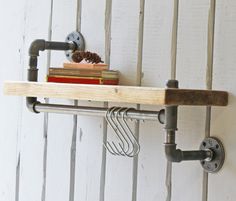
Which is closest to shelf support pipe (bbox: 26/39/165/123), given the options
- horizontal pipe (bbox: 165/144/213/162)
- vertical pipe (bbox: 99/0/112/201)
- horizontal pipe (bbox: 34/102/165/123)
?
horizontal pipe (bbox: 34/102/165/123)

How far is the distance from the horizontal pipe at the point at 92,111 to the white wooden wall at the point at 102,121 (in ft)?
0.38

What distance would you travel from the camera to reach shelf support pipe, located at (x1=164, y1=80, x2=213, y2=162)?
1.21 m

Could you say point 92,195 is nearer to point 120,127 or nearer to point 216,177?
point 120,127

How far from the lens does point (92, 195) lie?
1.58 m

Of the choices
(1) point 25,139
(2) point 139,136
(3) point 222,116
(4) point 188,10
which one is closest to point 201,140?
(3) point 222,116

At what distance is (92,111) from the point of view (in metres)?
1.42

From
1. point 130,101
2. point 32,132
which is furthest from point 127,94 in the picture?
point 32,132

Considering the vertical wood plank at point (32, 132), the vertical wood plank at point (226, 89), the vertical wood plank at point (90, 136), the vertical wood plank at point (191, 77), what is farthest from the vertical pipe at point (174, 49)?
the vertical wood plank at point (32, 132)

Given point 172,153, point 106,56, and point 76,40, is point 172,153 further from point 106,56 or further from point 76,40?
point 76,40

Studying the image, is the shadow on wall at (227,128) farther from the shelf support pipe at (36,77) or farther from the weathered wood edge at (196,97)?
the shelf support pipe at (36,77)

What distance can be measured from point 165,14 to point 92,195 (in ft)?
1.72

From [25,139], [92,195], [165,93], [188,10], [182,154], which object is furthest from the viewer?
[25,139]

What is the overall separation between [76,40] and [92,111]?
0.28 m

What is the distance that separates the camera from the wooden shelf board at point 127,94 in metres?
1.16
